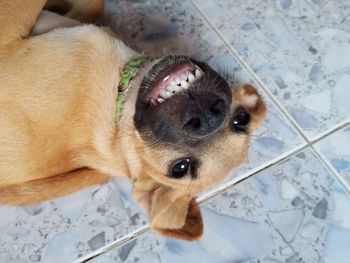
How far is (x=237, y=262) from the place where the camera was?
2.53 metres

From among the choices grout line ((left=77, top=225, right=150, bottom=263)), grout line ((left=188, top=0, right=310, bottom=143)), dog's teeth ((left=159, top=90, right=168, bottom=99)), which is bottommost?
grout line ((left=77, top=225, right=150, bottom=263))

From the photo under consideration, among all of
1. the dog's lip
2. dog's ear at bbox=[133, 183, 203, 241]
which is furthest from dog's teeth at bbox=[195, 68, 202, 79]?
dog's ear at bbox=[133, 183, 203, 241]

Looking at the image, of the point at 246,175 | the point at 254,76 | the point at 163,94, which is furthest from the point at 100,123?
the point at 254,76

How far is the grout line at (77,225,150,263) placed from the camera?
8.14 ft

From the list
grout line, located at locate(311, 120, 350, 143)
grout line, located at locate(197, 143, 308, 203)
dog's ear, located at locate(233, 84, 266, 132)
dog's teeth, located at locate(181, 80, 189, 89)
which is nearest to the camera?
dog's teeth, located at locate(181, 80, 189, 89)

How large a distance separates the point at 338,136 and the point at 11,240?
192 cm

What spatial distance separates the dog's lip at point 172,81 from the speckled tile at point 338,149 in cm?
105

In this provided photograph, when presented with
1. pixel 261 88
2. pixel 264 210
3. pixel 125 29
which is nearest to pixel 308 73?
pixel 261 88

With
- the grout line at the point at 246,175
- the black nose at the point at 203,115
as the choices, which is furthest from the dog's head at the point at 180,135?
the grout line at the point at 246,175

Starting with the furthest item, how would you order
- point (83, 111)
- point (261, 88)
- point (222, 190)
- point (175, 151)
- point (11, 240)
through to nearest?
1. point (261, 88)
2. point (222, 190)
3. point (11, 240)
4. point (83, 111)
5. point (175, 151)

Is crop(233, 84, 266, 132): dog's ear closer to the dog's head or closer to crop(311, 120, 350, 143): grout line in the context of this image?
the dog's head

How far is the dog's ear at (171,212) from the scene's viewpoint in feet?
7.31

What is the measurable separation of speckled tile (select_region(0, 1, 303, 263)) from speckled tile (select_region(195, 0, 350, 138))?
0.37ft

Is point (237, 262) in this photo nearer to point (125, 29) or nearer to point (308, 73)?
point (308, 73)
